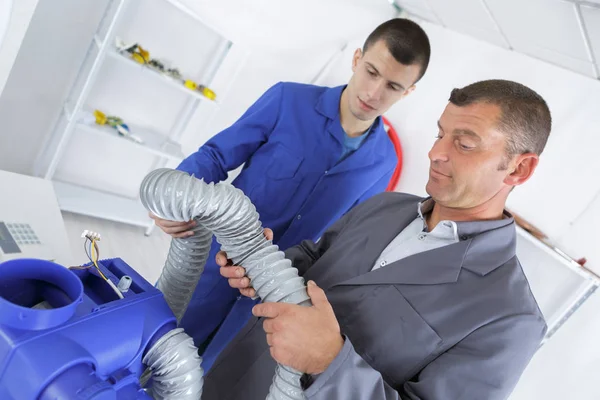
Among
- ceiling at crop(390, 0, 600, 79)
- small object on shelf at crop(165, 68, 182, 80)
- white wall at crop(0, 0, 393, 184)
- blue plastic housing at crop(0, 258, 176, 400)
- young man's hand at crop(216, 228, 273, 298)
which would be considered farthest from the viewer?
small object on shelf at crop(165, 68, 182, 80)

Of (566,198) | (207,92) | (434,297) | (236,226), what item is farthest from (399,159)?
(236,226)

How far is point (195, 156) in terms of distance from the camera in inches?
55.1

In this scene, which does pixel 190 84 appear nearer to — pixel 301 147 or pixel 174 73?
pixel 174 73

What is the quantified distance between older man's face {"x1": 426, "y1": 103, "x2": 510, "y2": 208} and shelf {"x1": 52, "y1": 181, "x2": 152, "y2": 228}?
2.40 meters

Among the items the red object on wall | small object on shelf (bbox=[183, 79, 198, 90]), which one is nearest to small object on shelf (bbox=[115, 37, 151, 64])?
small object on shelf (bbox=[183, 79, 198, 90])

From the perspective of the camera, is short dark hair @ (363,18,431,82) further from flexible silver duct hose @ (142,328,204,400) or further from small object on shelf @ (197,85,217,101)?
small object on shelf @ (197,85,217,101)

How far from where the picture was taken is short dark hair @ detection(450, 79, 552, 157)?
0.99 metres

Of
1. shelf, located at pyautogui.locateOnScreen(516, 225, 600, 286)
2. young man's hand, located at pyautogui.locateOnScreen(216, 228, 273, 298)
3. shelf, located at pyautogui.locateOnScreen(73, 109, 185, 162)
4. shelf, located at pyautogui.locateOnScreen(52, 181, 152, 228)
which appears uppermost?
shelf, located at pyautogui.locateOnScreen(516, 225, 600, 286)

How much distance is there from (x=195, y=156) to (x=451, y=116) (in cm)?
83

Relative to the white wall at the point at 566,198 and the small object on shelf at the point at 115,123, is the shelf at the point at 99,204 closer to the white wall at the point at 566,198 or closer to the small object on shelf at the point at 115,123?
the small object on shelf at the point at 115,123

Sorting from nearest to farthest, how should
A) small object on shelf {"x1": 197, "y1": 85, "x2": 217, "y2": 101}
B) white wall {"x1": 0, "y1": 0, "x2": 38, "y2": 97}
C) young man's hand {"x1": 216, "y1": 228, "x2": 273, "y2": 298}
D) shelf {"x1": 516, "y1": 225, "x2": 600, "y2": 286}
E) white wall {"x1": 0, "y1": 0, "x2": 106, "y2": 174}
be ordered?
young man's hand {"x1": 216, "y1": 228, "x2": 273, "y2": 298}
white wall {"x1": 0, "y1": 0, "x2": 38, "y2": 97}
shelf {"x1": 516, "y1": 225, "x2": 600, "y2": 286}
white wall {"x1": 0, "y1": 0, "x2": 106, "y2": 174}
small object on shelf {"x1": 197, "y1": 85, "x2": 217, "y2": 101}

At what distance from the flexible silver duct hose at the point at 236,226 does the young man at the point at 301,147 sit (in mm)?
564

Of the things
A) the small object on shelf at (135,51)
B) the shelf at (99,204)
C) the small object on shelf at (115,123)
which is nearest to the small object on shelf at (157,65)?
the small object on shelf at (135,51)

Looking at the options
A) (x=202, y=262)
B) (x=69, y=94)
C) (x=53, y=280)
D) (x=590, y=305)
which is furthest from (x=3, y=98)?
(x=590, y=305)
